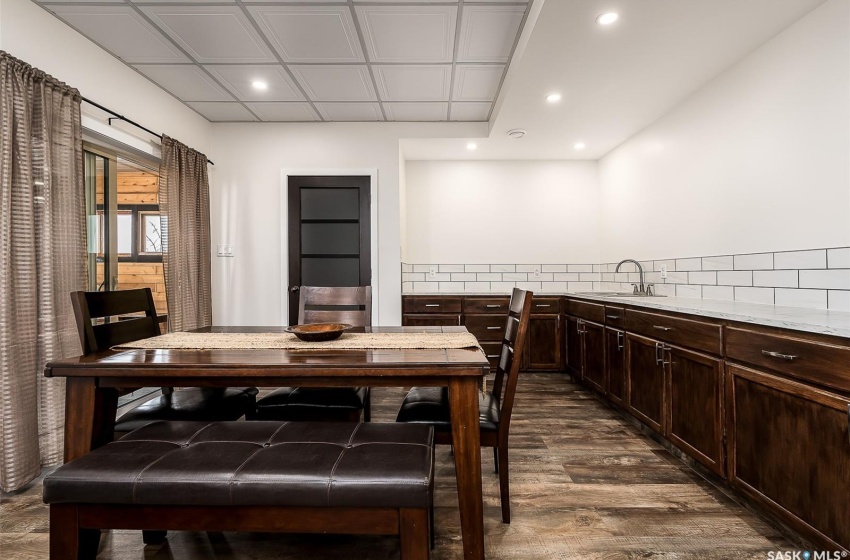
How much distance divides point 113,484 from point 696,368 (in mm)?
2409

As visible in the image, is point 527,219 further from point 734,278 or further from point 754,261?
point 754,261

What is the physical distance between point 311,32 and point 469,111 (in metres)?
1.67

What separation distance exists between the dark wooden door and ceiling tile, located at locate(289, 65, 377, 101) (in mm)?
829

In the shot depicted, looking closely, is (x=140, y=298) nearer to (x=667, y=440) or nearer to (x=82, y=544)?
(x=82, y=544)

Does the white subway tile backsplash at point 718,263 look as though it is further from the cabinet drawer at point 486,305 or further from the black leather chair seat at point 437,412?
the black leather chair seat at point 437,412

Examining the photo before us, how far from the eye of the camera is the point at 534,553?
150cm

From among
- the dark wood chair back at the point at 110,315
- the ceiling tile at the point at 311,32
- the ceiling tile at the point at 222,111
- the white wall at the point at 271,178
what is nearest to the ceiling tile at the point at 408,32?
the ceiling tile at the point at 311,32

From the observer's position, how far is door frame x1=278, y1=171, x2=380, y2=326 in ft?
13.3

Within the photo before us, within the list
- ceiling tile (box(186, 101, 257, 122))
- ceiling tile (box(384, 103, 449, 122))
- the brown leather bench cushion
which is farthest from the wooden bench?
ceiling tile (box(186, 101, 257, 122))

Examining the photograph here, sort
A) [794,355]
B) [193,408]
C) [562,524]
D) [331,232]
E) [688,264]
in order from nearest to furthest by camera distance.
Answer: [794,355], [562,524], [193,408], [688,264], [331,232]

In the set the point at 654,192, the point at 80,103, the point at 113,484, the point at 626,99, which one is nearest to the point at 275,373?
the point at 113,484

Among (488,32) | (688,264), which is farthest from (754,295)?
(488,32)

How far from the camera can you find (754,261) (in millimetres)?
2430

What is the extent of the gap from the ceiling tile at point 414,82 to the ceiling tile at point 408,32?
4.8 inches
